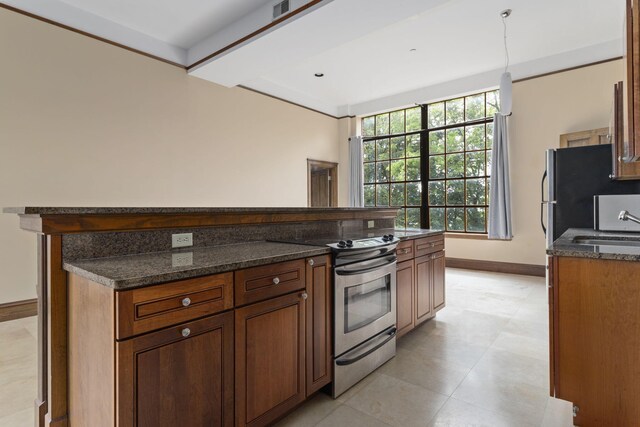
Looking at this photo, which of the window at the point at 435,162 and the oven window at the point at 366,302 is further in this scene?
the window at the point at 435,162

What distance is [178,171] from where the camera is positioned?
4.54 m

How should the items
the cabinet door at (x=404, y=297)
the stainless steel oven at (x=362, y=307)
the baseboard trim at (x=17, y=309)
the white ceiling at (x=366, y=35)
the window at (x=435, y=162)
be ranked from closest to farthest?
the stainless steel oven at (x=362, y=307) → the cabinet door at (x=404, y=297) → the baseboard trim at (x=17, y=309) → the white ceiling at (x=366, y=35) → the window at (x=435, y=162)

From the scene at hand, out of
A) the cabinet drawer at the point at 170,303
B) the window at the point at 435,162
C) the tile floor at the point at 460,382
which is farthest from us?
the window at the point at 435,162

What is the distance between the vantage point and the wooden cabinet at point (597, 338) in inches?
58.1

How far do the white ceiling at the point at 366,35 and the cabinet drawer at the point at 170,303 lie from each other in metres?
2.87

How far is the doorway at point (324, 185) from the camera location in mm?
7336

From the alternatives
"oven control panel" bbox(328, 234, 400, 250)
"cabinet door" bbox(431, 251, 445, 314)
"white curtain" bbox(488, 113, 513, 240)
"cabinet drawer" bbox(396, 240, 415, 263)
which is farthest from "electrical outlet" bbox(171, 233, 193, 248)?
"white curtain" bbox(488, 113, 513, 240)

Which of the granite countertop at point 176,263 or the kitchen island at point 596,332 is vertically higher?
the granite countertop at point 176,263

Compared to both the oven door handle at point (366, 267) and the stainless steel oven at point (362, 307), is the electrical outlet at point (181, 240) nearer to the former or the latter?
the stainless steel oven at point (362, 307)

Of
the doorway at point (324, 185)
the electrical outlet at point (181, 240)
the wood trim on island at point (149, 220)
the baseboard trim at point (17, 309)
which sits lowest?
the baseboard trim at point (17, 309)

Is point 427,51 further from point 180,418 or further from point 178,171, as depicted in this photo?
point 180,418

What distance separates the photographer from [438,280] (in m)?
3.21

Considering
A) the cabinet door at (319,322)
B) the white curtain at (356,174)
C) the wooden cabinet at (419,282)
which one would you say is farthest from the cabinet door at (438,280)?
the white curtain at (356,174)

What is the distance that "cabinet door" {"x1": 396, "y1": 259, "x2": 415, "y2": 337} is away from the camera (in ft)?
8.40
